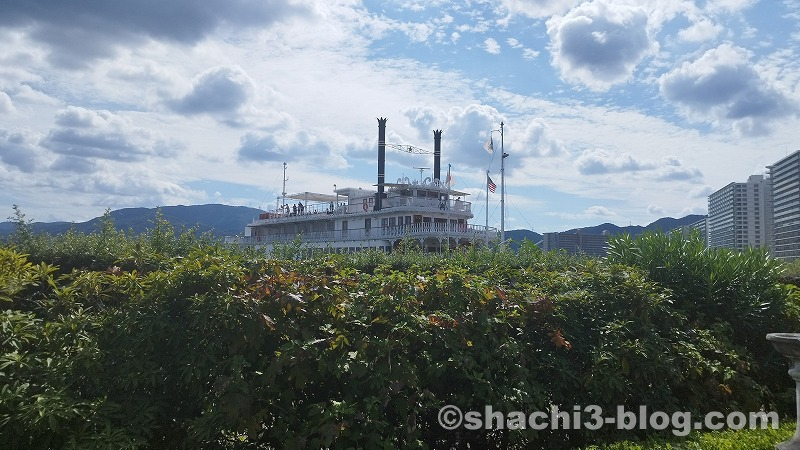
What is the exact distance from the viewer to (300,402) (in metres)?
3.92

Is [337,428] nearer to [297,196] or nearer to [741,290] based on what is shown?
[741,290]

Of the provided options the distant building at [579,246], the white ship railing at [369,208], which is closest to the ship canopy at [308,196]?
the white ship railing at [369,208]

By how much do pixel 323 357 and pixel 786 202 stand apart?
7515 centimetres

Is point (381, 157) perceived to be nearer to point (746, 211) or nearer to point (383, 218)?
point (383, 218)

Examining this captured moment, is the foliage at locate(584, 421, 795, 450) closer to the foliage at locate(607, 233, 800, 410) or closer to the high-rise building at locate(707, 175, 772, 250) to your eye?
the foliage at locate(607, 233, 800, 410)

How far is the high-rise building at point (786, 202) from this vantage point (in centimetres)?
6080

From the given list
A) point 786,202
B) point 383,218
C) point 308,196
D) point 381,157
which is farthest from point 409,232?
point 786,202

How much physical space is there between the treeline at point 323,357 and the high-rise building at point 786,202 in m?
63.5

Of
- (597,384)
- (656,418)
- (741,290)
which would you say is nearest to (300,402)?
(597,384)

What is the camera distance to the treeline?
3523mm

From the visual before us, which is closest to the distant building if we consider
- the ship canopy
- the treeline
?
the treeline

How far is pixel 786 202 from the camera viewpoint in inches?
2562

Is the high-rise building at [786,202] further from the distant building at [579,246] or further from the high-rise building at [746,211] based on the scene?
the distant building at [579,246]

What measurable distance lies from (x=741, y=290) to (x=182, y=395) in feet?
18.4
